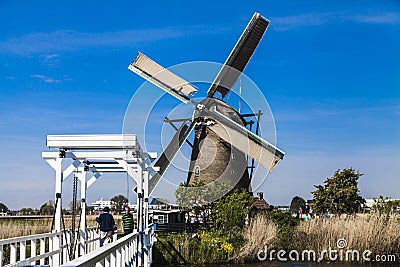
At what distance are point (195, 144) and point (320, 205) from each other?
1102cm

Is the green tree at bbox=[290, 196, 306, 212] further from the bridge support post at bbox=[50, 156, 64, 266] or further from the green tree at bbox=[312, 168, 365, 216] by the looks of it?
the bridge support post at bbox=[50, 156, 64, 266]

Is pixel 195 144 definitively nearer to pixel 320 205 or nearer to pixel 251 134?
pixel 251 134

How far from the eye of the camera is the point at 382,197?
957 inches

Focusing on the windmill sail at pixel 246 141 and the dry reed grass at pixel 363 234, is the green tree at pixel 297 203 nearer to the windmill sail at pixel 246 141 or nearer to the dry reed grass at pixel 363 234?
the windmill sail at pixel 246 141

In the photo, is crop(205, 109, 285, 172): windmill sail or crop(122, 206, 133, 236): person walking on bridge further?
crop(205, 109, 285, 172): windmill sail

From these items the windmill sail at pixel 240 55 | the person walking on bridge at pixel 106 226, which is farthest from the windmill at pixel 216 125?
the person walking on bridge at pixel 106 226

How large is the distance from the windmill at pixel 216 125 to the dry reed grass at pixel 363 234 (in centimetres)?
682

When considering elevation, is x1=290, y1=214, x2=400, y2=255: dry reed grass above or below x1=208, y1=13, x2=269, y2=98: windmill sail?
below

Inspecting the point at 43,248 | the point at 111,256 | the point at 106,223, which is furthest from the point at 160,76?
the point at 111,256

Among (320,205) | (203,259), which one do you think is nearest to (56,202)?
(203,259)

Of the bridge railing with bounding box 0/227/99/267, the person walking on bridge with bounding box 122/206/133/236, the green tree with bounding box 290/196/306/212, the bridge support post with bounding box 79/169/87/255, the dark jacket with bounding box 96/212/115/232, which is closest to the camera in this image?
the bridge railing with bounding box 0/227/99/267

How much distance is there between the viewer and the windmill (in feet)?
94.9

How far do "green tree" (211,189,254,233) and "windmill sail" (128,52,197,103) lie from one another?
5779 millimetres

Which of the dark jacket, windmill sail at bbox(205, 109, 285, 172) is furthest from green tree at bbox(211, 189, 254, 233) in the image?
the dark jacket
